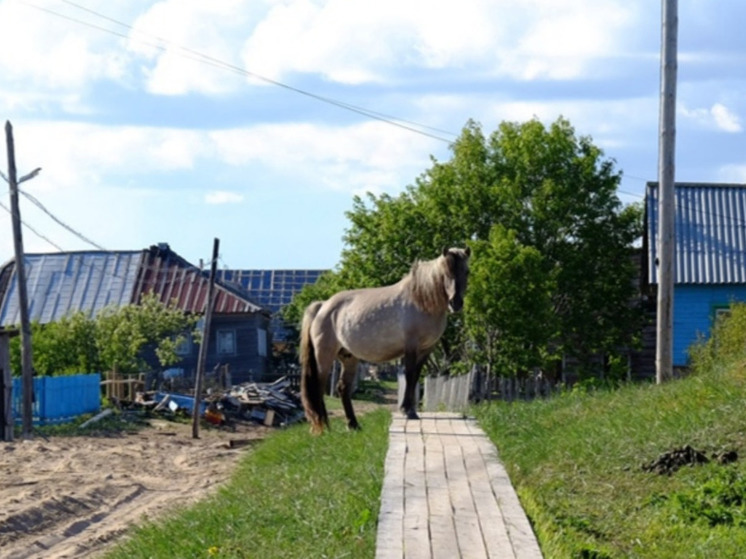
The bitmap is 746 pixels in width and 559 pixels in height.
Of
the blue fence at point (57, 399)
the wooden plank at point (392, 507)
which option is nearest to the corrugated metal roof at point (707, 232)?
the blue fence at point (57, 399)

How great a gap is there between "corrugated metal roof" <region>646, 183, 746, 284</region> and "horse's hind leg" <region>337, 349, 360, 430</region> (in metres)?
20.6

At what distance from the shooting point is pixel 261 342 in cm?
6012

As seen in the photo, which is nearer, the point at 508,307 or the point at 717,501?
the point at 717,501

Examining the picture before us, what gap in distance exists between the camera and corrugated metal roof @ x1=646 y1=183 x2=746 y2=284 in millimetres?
37125

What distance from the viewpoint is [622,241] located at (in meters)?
44.0

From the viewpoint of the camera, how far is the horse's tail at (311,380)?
1647 centimetres

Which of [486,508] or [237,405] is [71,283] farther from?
[486,508]

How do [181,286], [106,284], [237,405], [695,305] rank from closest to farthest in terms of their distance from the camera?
[695,305], [237,405], [181,286], [106,284]

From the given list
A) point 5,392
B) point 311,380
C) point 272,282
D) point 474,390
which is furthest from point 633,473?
point 272,282

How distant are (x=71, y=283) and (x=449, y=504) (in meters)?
51.8

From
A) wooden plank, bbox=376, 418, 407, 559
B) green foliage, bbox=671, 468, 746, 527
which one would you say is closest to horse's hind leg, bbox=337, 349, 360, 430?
wooden plank, bbox=376, 418, 407, 559

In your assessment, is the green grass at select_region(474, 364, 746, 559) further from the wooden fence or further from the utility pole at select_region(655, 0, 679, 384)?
the wooden fence

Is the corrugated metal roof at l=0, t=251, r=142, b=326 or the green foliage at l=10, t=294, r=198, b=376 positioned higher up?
the corrugated metal roof at l=0, t=251, r=142, b=326

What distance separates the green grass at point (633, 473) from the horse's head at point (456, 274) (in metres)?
1.46
